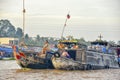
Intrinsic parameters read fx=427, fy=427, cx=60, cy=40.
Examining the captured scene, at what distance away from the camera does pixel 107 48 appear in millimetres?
36500

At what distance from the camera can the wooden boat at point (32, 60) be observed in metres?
31.1

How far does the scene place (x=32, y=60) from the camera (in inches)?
1227

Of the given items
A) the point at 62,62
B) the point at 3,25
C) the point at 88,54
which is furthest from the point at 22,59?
the point at 3,25

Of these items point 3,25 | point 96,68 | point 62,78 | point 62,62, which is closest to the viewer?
point 62,78

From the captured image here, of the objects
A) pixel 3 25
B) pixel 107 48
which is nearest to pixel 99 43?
pixel 107 48

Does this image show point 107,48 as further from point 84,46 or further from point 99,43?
point 84,46

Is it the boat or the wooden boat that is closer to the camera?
the boat

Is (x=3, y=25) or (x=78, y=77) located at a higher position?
(x=3, y=25)

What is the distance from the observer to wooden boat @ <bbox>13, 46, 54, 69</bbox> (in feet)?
102

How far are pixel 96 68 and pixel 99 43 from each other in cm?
393

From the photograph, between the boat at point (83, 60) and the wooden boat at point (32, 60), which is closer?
the boat at point (83, 60)

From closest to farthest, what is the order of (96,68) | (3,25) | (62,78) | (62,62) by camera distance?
1. (62,78)
2. (62,62)
3. (96,68)
4. (3,25)

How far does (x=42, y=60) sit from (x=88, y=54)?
140 inches

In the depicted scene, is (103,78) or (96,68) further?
(96,68)
